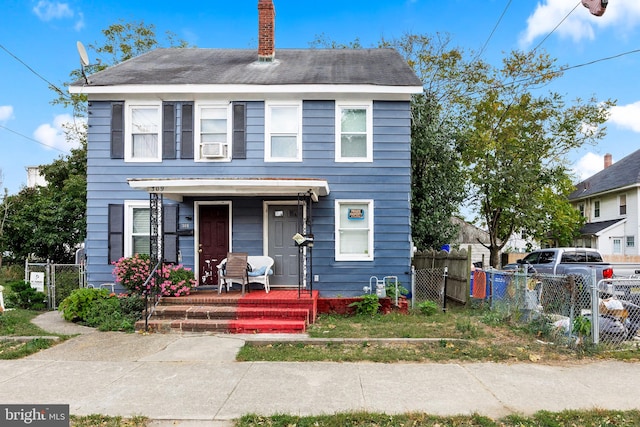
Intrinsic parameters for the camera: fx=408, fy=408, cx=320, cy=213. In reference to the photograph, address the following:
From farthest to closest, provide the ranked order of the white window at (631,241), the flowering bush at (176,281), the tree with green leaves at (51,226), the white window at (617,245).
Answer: the white window at (617,245) → the white window at (631,241) → the tree with green leaves at (51,226) → the flowering bush at (176,281)

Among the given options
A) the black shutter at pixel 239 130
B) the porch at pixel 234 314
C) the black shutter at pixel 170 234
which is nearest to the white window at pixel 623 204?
the porch at pixel 234 314

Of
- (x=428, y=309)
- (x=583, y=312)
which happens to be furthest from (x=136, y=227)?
(x=583, y=312)

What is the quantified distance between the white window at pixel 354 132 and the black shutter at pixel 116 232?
5.69 m

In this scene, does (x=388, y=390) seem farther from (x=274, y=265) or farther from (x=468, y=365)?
(x=274, y=265)

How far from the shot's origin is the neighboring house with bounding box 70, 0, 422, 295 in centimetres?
1027

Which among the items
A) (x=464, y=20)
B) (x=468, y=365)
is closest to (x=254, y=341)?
(x=468, y=365)

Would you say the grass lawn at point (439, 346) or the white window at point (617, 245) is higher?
the white window at point (617, 245)

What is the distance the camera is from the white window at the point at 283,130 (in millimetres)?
10461

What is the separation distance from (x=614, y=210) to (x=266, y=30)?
26839 millimetres

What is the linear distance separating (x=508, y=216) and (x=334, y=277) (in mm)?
13431

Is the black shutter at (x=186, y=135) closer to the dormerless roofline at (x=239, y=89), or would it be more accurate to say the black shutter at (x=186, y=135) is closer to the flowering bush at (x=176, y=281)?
the dormerless roofline at (x=239, y=89)

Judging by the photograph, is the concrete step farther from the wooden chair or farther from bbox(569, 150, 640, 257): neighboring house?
A: bbox(569, 150, 640, 257): neighboring house

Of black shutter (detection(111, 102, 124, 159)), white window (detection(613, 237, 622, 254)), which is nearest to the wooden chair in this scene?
black shutter (detection(111, 102, 124, 159))

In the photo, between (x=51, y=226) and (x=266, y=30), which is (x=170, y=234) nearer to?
(x=266, y=30)
